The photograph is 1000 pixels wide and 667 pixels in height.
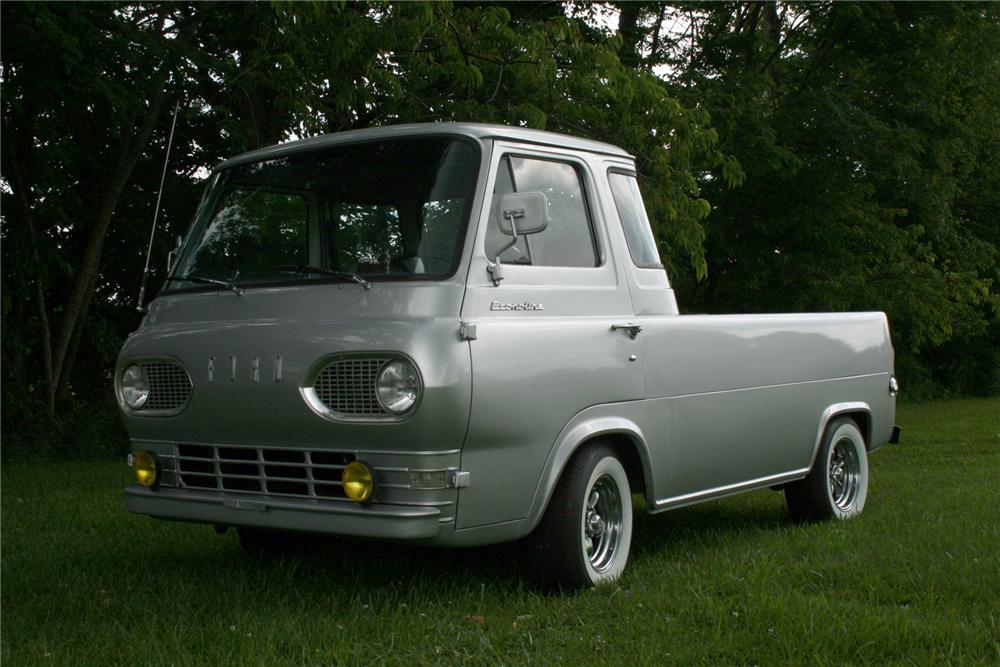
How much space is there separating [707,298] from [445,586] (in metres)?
16.9

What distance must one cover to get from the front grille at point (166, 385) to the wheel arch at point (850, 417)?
4060 mm

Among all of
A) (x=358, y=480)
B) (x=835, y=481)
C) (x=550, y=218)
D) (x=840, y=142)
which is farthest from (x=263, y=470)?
(x=840, y=142)

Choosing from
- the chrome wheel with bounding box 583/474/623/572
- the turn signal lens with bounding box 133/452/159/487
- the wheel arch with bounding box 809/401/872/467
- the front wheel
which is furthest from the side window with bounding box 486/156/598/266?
the wheel arch with bounding box 809/401/872/467

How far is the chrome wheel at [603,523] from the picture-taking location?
5953mm

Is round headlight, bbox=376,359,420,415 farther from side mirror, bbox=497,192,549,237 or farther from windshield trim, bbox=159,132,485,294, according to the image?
side mirror, bbox=497,192,549,237

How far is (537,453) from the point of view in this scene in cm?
543

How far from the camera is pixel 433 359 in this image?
498cm

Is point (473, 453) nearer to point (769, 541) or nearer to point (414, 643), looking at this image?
point (414, 643)

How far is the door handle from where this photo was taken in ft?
19.9

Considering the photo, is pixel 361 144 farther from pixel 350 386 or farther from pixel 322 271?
pixel 350 386

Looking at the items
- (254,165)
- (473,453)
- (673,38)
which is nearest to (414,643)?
(473,453)

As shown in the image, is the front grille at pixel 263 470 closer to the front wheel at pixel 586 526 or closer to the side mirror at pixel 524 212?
the front wheel at pixel 586 526

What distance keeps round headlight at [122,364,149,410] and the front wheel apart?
→ 1.99m

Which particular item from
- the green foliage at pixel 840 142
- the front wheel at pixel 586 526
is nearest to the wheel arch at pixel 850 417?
the front wheel at pixel 586 526
